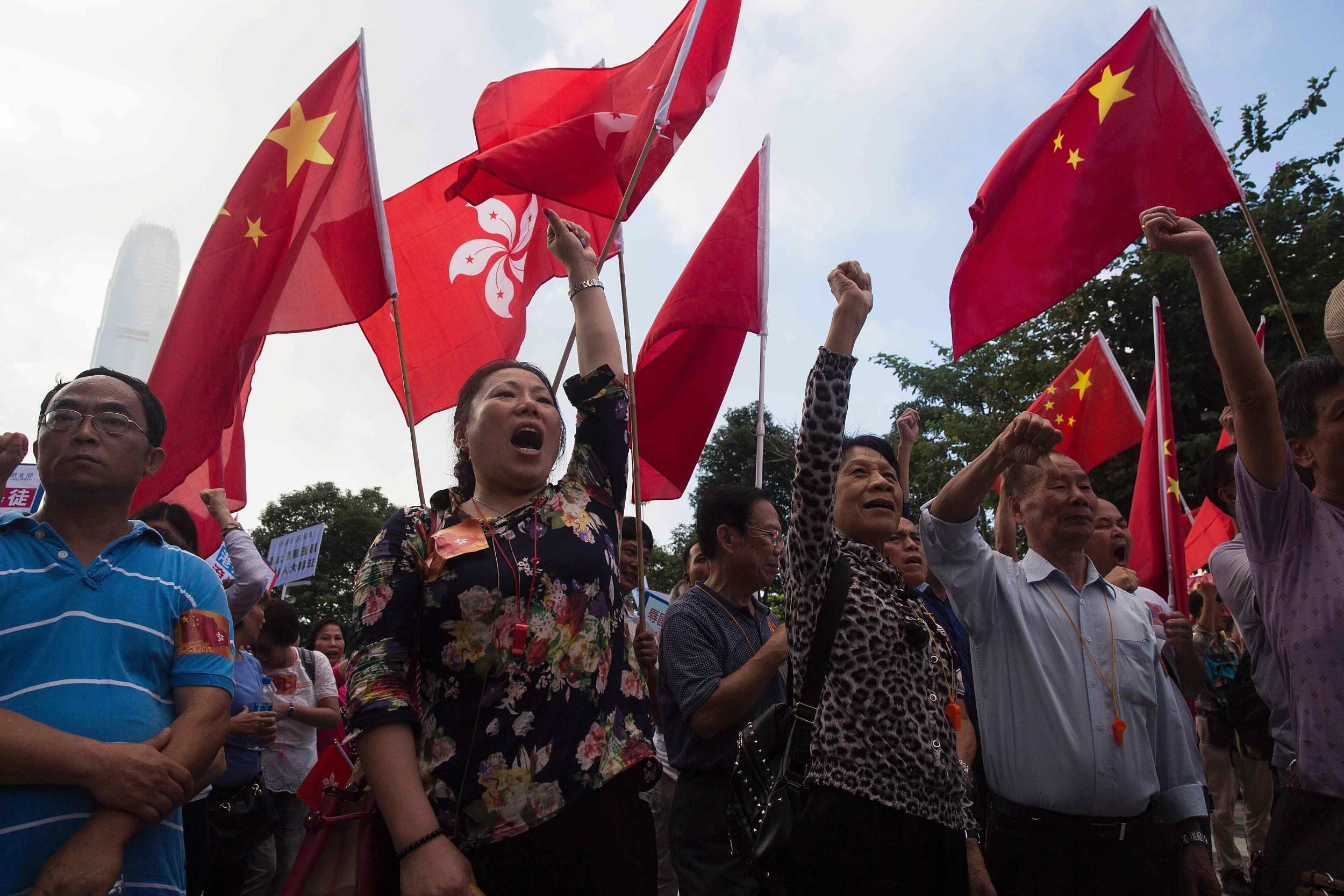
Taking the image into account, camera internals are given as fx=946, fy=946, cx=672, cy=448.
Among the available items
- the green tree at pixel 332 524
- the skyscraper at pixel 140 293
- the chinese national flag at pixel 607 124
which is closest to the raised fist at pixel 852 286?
the chinese national flag at pixel 607 124

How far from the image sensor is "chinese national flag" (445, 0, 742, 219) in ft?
12.1

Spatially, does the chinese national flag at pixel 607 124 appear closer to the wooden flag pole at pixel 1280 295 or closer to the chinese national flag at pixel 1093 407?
the wooden flag pole at pixel 1280 295

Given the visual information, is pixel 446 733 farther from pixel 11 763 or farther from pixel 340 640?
pixel 340 640

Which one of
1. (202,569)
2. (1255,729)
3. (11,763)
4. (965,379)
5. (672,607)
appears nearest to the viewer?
(11,763)

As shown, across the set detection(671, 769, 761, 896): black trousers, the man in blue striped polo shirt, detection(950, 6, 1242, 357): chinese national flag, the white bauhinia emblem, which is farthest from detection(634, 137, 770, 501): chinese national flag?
the man in blue striped polo shirt

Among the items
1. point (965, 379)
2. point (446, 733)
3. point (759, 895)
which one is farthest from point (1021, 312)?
point (965, 379)

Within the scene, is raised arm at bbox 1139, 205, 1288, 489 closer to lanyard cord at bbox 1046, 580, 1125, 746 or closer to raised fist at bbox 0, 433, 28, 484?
lanyard cord at bbox 1046, 580, 1125, 746

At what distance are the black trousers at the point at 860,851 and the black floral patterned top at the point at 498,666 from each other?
41 centimetres

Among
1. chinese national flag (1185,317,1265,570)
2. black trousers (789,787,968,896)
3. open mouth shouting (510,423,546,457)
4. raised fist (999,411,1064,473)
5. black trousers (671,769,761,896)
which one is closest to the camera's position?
black trousers (789,787,968,896)

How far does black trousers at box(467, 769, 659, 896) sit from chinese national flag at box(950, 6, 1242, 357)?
2766mm

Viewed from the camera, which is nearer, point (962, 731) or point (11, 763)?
point (11, 763)

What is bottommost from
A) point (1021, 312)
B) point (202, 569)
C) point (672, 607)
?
point (672, 607)

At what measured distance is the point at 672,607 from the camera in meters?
3.72

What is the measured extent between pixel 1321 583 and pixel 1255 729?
328cm
